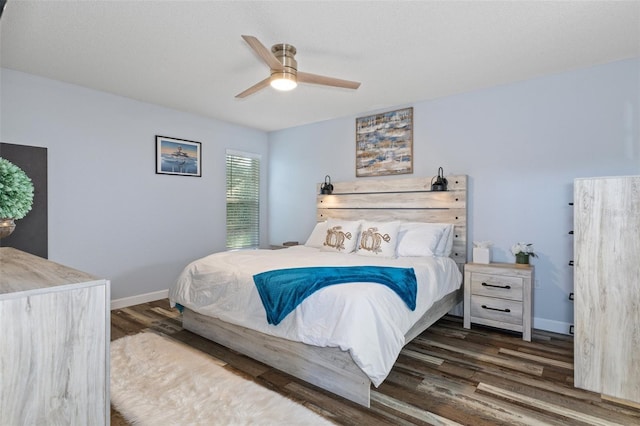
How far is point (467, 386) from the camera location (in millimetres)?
2346

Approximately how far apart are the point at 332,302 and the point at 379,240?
1.63 m

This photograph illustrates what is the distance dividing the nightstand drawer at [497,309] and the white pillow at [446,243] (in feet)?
1.80

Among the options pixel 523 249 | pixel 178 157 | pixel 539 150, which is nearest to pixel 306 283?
pixel 523 249

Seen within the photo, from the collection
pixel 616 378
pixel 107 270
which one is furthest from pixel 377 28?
pixel 107 270

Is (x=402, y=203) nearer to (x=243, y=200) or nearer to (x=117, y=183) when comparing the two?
(x=243, y=200)

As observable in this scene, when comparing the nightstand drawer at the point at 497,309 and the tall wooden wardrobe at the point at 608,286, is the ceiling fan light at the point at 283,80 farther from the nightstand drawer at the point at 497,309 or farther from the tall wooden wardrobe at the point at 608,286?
the nightstand drawer at the point at 497,309

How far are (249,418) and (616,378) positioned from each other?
2385 millimetres

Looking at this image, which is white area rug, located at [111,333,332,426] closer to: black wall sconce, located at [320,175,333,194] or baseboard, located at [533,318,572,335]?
baseboard, located at [533,318,572,335]

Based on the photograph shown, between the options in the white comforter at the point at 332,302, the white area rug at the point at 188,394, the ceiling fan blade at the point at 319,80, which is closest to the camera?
the white area rug at the point at 188,394

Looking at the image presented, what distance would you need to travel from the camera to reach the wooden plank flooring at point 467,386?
2.00 metres

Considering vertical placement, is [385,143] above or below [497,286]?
above

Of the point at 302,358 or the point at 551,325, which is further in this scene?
the point at 551,325

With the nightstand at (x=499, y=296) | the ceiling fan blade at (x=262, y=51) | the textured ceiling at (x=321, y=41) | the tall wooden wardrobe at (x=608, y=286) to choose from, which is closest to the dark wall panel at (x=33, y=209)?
the textured ceiling at (x=321, y=41)

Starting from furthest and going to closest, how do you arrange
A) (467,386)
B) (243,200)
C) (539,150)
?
(243,200) → (539,150) → (467,386)
